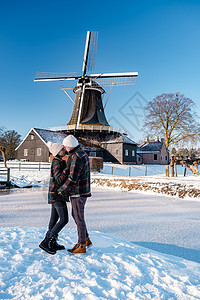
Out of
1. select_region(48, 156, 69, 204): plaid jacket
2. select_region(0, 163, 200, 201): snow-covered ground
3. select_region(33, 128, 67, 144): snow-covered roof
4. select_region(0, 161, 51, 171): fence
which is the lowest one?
select_region(0, 163, 200, 201): snow-covered ground

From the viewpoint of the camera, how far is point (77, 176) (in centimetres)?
280

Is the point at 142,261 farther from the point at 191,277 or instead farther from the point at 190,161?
the point at 190,161

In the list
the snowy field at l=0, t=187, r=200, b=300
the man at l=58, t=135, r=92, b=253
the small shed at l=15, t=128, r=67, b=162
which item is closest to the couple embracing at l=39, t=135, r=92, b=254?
the man at l=58, t=135, r=92, b=253

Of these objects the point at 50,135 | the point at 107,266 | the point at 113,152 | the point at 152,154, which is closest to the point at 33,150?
the point at 50,135

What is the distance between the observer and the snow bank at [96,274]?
6.59 feet

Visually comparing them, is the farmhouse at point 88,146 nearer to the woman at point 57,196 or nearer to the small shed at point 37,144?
the small shed at point 37,144

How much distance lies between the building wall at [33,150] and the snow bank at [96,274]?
26098 millimetres

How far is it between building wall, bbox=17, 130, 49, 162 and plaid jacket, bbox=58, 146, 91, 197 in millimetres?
26145

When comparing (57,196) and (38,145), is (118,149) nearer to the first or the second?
(38,145)

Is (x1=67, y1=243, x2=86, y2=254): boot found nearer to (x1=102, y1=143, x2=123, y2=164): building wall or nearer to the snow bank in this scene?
the snow bank

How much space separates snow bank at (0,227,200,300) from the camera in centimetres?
201

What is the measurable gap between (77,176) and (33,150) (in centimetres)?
2831

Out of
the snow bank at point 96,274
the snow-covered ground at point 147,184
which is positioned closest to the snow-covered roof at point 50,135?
the snow-covered ground at point 147,184

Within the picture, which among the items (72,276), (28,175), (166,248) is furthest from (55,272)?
(28,175)
